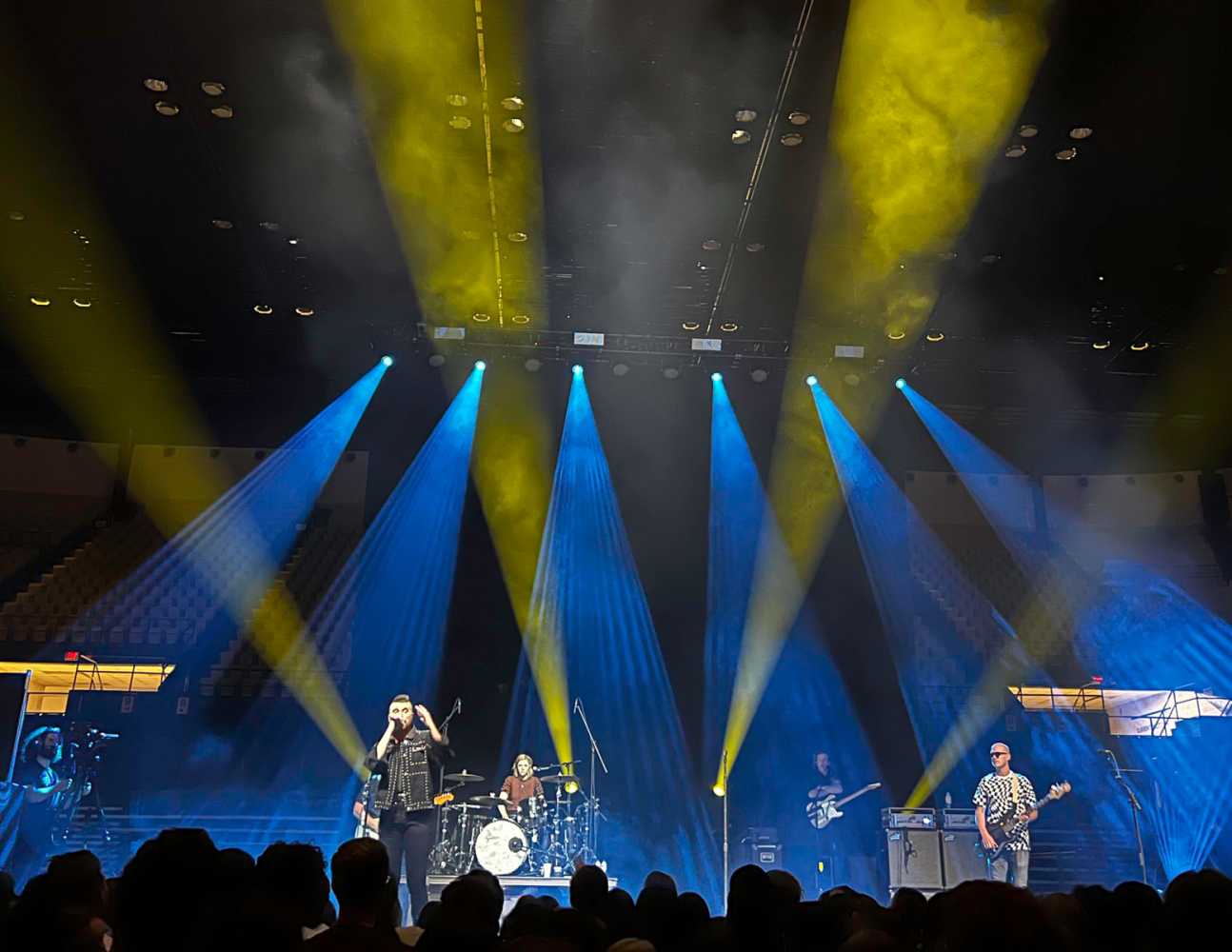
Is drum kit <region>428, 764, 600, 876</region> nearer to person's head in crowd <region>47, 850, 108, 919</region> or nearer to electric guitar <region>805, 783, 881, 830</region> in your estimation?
electric guitar <region>805, 783, 881, 830</region>

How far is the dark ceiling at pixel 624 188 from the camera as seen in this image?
661cm

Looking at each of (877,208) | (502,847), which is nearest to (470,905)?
(502,847)

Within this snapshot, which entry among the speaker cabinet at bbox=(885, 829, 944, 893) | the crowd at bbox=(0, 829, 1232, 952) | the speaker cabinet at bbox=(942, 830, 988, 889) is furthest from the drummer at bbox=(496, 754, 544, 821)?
the crowd at bbox=(0, 829, 1232, 952)

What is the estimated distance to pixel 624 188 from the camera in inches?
323

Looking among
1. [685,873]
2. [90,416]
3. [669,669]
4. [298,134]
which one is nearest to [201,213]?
[298,134]

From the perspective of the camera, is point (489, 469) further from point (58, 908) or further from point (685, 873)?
point (58, 908)

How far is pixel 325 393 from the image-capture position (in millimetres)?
12203

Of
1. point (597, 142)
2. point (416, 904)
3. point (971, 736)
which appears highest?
point (597, 142)

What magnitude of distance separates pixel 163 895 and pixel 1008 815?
24.3 feet

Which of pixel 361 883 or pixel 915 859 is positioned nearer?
pixel 361 883

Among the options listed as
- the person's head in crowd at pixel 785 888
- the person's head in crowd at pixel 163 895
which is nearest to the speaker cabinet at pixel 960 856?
the person's head in crowd at pixel 785 888

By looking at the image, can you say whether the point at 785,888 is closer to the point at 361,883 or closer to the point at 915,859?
the point at 361,883

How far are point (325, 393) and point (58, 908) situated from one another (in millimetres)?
10485

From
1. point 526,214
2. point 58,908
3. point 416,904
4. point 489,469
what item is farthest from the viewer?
point 489,469
